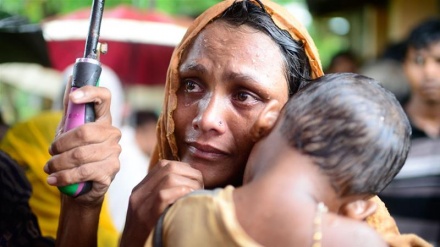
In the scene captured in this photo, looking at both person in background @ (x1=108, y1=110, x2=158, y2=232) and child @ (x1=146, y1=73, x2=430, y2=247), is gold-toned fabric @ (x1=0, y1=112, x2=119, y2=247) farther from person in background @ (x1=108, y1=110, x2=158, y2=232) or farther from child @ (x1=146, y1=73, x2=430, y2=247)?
child @ (x1=146, y1=73, x2=430, y2=247)

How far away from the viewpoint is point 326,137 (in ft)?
4.84

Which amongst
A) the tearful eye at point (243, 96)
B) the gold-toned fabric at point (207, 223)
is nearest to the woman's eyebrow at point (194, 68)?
the tearful eye at point (243, 96)

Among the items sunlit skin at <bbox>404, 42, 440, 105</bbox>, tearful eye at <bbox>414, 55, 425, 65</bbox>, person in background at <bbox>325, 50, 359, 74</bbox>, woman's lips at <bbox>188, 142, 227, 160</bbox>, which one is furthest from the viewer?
person in background at <bbox>325, 50, 359, 74</bbox>

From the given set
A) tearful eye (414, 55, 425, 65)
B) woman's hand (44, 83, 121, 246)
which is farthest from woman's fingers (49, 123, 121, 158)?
tearful eye (414, 55, 425, 65)

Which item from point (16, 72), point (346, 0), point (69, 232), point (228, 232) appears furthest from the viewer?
point (346, 0)

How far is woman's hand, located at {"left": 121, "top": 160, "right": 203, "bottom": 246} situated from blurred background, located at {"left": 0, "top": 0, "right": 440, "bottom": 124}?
1.64 metres

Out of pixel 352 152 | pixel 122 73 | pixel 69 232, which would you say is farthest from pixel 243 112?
pixel 122 73

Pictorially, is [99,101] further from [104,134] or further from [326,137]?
[326,137]

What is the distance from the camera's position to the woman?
1802 millimetres

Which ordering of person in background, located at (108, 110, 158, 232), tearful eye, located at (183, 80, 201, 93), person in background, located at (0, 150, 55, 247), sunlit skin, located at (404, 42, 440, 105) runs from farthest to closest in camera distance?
sunlit skin, located at (404, 42, 440, 105)
person in background, located at (108, 110, 158, 232)
person in background, located at (0, 150, 55, 247)
tearful eye, located at (183, 80, 201, 93)

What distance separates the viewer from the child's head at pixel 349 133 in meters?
1.47

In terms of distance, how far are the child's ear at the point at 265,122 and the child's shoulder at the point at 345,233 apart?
0.91ft

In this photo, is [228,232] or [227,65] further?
[227,65]

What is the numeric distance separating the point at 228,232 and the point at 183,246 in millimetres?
126
